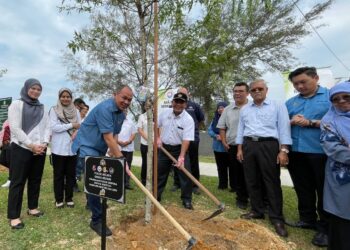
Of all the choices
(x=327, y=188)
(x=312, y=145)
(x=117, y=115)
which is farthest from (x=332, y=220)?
(x=117, y=115)

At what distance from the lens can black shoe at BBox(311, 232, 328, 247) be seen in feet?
13.0

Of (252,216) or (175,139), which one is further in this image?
(175,139)

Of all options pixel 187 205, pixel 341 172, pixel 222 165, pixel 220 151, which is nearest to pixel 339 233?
pixel 341 172

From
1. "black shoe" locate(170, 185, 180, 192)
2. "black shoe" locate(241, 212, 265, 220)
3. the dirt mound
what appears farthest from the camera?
"black shoe" locate(170, 185, 180, 192)

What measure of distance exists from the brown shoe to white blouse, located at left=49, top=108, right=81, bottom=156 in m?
3.12

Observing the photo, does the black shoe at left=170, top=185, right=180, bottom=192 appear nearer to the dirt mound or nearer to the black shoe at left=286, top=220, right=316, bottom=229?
the dirt mound

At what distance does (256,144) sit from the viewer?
175 inches

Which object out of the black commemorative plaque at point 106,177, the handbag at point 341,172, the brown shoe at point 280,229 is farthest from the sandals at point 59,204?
the handbag at point 341,172

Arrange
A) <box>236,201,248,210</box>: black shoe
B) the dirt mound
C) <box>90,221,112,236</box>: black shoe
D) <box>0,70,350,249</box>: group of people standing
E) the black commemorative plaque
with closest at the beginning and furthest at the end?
the black commemorative plaque < <box>0,70,350,249</box>: group of people standing < the dirt mound < <box>90,221,112,236</box>: black shoe < <box>236,201,248,210</box>: black shoe

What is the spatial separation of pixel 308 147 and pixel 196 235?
1.80m

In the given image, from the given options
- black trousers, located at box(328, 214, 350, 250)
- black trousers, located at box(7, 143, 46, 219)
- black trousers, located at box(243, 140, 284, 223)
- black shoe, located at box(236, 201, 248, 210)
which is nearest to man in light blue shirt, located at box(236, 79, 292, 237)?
black trousers, located at box(243, 140, 284, 223)

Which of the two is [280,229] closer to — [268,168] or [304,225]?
[304,225]

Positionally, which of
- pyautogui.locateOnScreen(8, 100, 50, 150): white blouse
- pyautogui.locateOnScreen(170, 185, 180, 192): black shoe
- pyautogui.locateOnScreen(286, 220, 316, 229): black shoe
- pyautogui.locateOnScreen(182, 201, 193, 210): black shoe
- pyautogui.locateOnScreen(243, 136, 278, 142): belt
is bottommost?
pyautogui.locateOnScreen(286, 220, 316, 229): black shoe

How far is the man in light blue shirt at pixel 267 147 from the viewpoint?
4.30m
